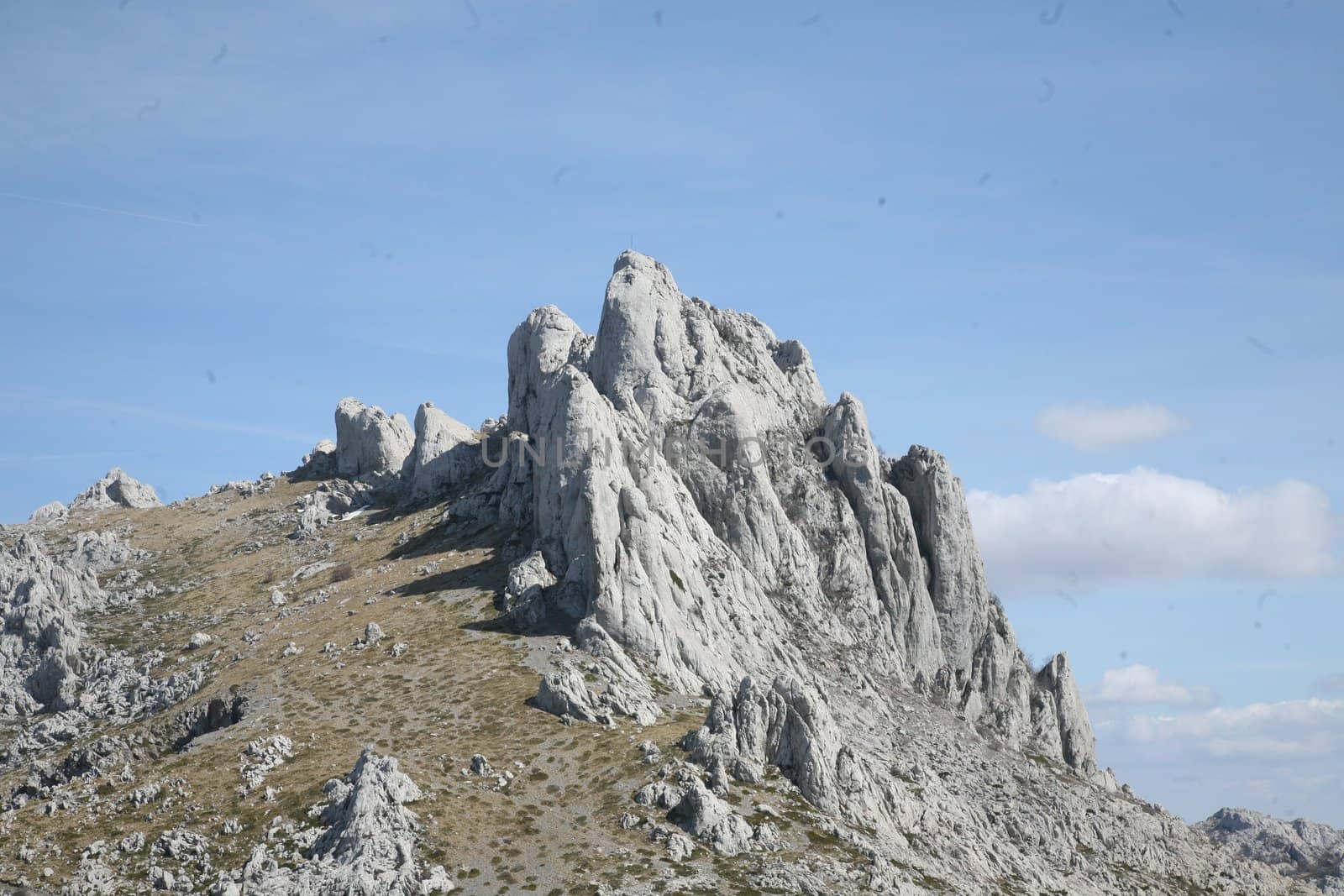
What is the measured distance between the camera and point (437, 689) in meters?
129

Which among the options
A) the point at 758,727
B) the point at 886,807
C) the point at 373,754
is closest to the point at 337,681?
the point at 373,754

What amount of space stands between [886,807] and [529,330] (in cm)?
9424

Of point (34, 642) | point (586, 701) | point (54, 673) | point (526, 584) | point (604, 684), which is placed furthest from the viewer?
point (34, 642)

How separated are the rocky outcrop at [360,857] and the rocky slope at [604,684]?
27 cm

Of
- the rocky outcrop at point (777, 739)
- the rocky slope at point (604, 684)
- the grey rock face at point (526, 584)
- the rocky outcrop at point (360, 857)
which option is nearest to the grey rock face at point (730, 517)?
the rocky slope at point (604, 684)

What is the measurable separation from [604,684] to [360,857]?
34.2 m

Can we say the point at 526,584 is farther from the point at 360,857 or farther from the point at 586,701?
the point at 360,857

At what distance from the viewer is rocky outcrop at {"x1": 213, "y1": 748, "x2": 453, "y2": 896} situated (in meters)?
96.2

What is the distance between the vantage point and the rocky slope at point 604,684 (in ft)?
342

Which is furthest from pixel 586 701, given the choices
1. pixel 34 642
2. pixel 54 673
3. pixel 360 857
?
pixel 34 642

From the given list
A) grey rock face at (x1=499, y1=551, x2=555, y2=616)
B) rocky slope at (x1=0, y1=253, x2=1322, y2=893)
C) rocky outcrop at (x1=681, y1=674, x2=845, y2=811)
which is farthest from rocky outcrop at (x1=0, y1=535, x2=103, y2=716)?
rocky outcrop at (x1=681, y1=674, x2=845, y2=811)

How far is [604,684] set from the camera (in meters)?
127

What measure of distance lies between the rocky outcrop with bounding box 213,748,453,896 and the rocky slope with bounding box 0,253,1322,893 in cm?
27

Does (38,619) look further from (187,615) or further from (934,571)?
(934,571)
